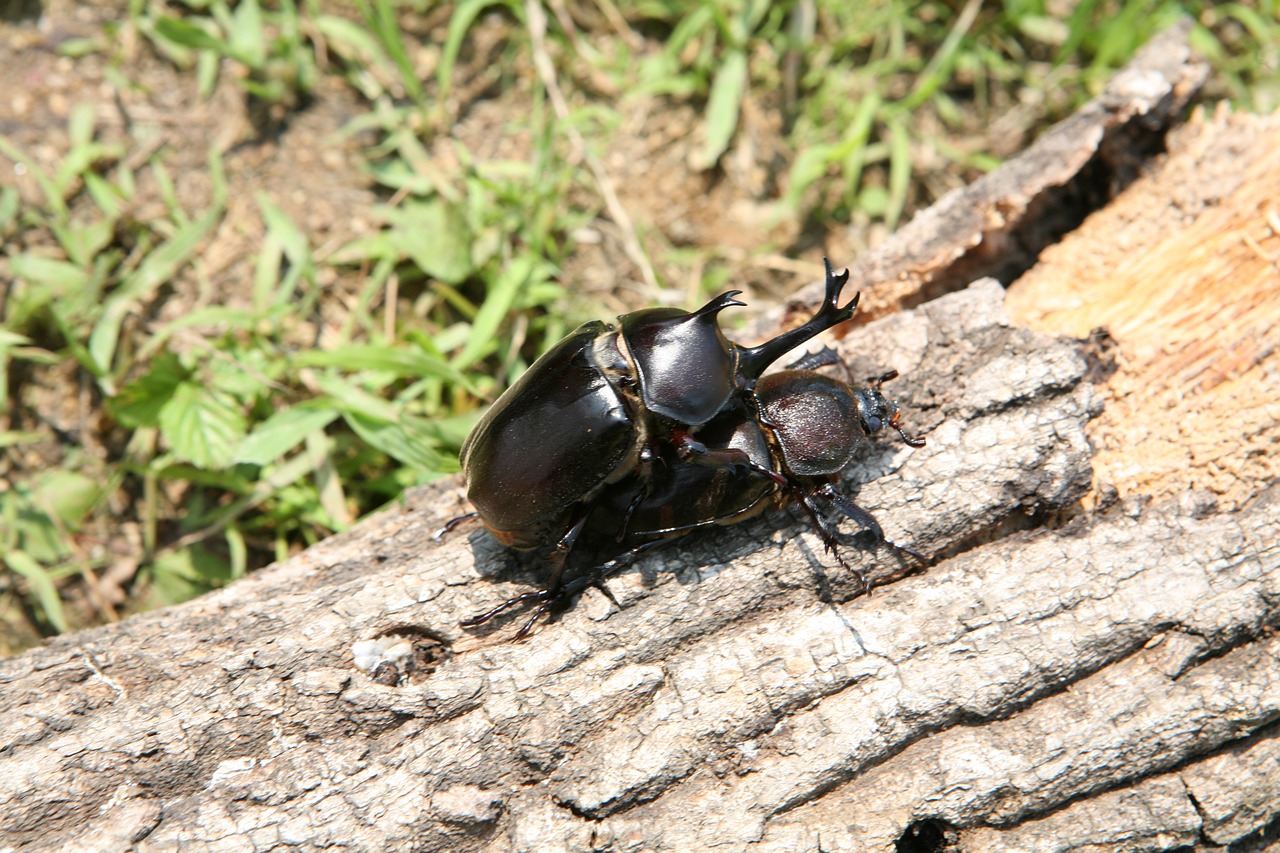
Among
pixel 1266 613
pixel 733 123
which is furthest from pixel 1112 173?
pixel 733 123

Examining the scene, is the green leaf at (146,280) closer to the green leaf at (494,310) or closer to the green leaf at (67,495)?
the green leaf at (67,495)

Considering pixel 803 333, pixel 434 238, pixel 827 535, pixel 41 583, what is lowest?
pixel 41 583

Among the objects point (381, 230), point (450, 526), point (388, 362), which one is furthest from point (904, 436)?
point (381, 230)

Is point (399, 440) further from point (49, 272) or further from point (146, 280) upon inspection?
point (49, 272)

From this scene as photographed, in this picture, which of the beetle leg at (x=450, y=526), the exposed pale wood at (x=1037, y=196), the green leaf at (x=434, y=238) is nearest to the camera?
the beetle leg at (x=450, y=526)

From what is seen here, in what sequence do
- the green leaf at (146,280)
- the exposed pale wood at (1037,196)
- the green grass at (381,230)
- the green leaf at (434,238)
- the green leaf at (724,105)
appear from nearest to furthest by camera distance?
the exposed pale wood at (1037,196) → the green grass at (381,230) → the green leaf at (146,280) → the green leaf at (434,238) → the green leaf at (724,105)

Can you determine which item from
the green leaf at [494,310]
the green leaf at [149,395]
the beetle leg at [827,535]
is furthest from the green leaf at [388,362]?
the beetle leg at [827,535]

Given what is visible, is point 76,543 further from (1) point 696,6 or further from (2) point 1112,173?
(2) point 1112,173

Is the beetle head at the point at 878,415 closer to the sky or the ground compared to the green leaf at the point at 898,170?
closer to the ground
